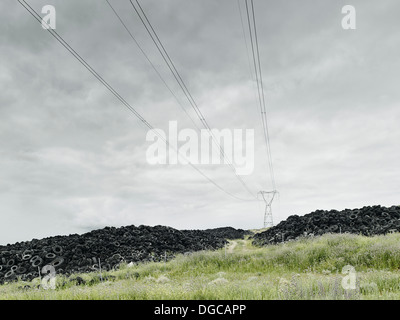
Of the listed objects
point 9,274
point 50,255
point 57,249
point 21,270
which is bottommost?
point 9,274

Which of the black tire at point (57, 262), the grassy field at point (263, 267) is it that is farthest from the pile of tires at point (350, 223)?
the black tire at point (57, 262)

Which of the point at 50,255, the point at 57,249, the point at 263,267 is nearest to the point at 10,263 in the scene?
the point at 50,255

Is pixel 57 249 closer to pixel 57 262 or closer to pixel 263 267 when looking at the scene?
pixel 57 262

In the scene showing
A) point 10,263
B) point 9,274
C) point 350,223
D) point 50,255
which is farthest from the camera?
point 350,223

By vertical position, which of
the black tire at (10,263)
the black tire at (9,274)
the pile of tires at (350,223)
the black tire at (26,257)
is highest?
the pile of tires at (350,223)

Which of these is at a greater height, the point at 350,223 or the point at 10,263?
the point at 350,223

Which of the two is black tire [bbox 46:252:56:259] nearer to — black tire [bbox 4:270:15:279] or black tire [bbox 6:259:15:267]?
black tire [bbox 4:270:15:279]

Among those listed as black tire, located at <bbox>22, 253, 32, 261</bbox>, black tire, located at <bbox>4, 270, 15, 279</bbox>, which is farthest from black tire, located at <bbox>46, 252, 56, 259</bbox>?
black tire, located at <bbox>4, 270, 15, 279</bbox>

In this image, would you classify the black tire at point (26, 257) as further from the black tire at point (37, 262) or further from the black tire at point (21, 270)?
the black tire at point (21, 270)

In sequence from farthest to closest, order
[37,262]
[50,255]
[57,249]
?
[57,249] < [50,255] < [37,262]

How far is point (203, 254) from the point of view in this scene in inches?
845

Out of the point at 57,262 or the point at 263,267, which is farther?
the point at 57,262

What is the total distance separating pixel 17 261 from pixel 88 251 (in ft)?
17.3
